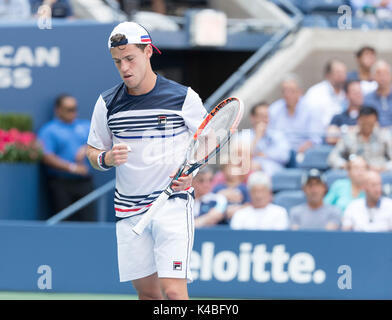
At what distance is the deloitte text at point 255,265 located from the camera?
7469 millimetres

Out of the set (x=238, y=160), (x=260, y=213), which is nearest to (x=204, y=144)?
(x=260, y=213)

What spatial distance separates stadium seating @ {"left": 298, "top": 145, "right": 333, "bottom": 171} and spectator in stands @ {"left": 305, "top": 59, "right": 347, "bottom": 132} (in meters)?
0.32

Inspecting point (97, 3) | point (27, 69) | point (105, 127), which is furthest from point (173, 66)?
point (105, 127)

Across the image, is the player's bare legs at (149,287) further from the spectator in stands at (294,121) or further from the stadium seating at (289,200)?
the spectator in stands at (294,121)

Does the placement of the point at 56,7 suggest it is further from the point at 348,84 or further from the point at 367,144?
the point at 367,144

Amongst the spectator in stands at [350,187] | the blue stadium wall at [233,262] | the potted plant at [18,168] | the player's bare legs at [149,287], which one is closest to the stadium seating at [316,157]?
the spectator in stands at [350,187]

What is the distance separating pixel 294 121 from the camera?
8.88 metres

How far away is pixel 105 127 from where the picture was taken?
15.8 ft

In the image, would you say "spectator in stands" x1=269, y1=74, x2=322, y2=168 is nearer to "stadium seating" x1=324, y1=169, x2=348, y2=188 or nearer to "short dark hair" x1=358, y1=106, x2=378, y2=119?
"short dark hair" x1=358, y1=106, x2=378, y2=119

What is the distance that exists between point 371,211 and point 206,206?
4.52 feet

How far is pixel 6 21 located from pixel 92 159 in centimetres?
499

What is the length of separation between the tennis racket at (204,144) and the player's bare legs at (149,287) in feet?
1.25

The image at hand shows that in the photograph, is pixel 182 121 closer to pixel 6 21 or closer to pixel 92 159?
pixel 92 159
